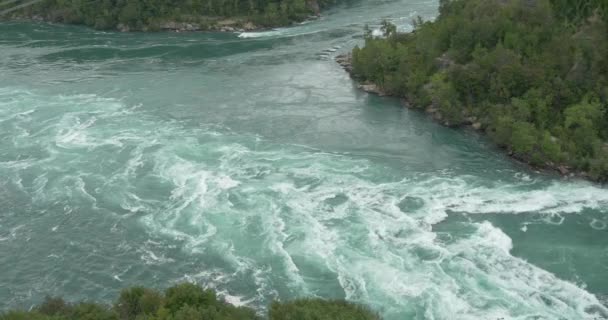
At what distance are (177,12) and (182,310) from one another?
49.7 m

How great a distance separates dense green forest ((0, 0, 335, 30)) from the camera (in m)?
62.9

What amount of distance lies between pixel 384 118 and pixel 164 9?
111 ft

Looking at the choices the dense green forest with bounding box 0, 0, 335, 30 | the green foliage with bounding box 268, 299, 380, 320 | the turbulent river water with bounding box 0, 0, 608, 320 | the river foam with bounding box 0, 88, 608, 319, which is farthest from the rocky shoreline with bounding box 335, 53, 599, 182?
the dense green forest with bounding box 0, 0, 335, 30

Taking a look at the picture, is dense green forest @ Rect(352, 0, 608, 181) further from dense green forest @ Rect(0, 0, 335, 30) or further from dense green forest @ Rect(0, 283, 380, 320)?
dense green forest @ Rect(0, 0, 335, 30)

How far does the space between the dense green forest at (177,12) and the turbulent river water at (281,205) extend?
18298mm

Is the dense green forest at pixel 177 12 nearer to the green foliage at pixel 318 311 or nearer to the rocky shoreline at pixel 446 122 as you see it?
the rocky shoreline at pixel 446 122

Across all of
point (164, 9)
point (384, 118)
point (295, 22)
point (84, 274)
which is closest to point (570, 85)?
point (384, 118)

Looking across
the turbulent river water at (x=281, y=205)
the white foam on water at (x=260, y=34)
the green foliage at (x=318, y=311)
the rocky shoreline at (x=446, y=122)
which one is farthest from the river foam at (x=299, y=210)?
the white foam on water at (x=260, y=34)

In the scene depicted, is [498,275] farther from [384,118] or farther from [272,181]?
[384,118]

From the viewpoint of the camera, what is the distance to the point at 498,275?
23266 mm

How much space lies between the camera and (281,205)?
28547 mm

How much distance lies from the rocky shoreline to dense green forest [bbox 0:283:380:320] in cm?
1499

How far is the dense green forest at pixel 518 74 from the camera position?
Answer: 105 ft

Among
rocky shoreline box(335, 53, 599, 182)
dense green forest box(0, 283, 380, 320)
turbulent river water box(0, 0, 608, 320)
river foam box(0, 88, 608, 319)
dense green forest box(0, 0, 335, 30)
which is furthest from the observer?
dense green forest box(0, 0, 335, 30)
